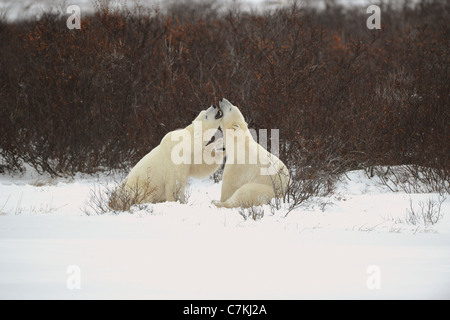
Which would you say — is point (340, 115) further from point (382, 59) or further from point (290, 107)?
point (382, 59)

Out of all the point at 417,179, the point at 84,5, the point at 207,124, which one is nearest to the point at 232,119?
the point at 207,124

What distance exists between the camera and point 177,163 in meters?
5.22

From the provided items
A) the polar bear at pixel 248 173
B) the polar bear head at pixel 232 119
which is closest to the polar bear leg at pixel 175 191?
the polar bear at pixel 248 173

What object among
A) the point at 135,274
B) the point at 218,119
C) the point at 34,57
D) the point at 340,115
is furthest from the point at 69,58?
the point at 135,274

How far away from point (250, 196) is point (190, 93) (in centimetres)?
436

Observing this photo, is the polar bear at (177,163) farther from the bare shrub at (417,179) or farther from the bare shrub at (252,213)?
the bare shrub at (417,179)

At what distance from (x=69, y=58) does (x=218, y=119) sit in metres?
5.52

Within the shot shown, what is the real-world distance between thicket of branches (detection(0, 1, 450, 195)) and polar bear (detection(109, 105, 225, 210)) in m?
2.78

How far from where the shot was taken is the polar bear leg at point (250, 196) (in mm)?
4957

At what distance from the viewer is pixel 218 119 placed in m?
5.33

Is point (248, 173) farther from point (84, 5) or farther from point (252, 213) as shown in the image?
point (84, 5)

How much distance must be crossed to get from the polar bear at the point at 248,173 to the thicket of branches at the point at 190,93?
9.42ft

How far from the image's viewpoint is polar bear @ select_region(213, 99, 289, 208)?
5.01 m

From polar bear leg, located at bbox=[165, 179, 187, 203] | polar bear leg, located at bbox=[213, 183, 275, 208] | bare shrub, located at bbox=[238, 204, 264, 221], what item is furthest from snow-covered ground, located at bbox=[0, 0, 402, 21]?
bare shrub, located at bbox=[238, 204, 264, 221]
